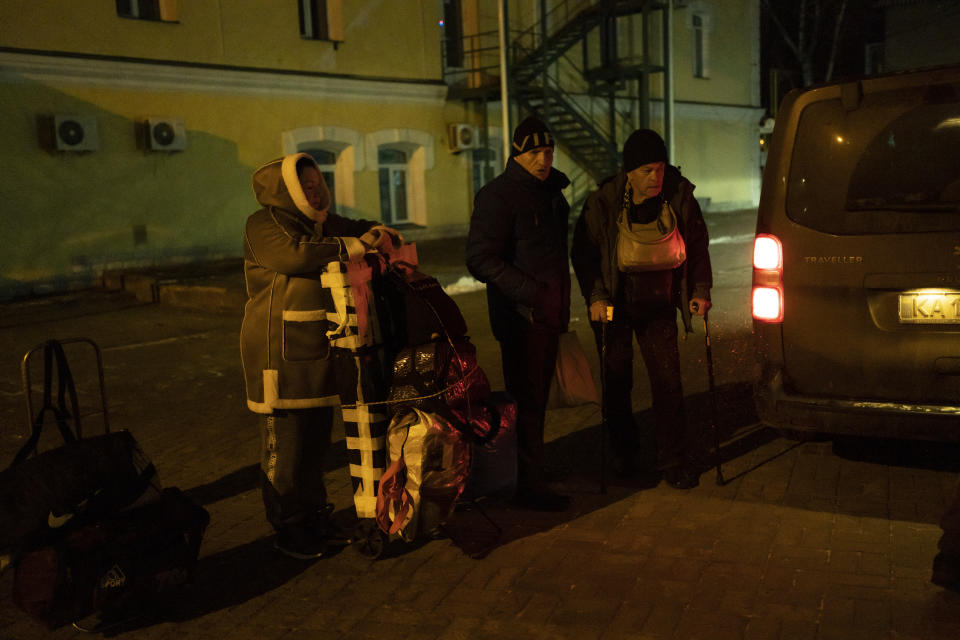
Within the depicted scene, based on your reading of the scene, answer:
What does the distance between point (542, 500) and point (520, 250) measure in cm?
127

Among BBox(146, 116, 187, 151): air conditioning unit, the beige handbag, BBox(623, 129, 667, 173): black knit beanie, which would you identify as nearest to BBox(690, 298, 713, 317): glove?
the beige handbag

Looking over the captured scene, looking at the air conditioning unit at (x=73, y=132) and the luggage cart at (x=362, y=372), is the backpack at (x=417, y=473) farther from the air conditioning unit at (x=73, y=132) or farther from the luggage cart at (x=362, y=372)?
the air conditioning unit at (x=73, y=132)

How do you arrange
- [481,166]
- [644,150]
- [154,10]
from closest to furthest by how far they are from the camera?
[644,150] → [154,10] → [481,166]

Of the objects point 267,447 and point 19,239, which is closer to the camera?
point 267,447

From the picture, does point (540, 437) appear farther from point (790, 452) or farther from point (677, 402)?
point (790, 452)

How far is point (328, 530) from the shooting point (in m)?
4.45

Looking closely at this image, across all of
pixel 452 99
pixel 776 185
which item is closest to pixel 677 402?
pixel 776 185

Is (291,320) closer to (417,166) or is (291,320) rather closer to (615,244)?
(615,244)

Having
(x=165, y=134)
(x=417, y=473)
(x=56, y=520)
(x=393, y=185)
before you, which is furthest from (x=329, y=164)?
(x=56, y=520)

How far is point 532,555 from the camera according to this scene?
4227mm

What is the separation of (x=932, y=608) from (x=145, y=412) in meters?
5.75

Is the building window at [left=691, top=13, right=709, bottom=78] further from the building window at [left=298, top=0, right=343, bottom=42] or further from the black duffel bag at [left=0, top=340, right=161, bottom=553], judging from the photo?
the black duffel bag at [left=0, top=340, right=161, bottom=553]

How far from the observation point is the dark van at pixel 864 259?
434 cm

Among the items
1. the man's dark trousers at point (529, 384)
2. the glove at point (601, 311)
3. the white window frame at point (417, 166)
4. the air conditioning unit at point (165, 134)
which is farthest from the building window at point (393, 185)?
the man's dark trousers at point (529, 384)
